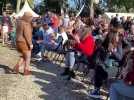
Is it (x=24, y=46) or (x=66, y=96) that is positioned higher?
(x=24, y=46)

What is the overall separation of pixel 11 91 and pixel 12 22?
18.4m

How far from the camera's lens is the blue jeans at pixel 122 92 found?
22.4 feet

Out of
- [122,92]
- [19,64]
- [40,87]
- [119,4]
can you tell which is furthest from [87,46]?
[119,4]

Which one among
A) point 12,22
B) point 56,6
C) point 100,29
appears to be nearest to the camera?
point 100,29

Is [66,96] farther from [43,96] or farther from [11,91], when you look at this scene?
[11,91]

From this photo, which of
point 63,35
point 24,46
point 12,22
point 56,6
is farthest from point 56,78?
point 56,6

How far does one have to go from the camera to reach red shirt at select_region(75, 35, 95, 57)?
11266 mm

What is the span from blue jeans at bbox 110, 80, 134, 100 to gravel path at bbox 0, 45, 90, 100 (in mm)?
3078

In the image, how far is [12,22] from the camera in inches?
1133

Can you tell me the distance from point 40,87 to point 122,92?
450cm

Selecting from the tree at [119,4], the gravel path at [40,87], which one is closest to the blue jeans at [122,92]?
the gravel path at [40,87]

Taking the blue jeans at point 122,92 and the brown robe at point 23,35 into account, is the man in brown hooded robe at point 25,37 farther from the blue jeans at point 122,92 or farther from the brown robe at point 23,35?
the blue jeans at point 122,92

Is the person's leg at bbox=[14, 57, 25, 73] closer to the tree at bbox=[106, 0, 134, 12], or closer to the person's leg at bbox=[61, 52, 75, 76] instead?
the person's leg at bbox=[61, 52, 75, 76]

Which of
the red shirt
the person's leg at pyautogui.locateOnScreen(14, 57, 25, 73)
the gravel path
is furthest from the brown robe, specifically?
the red shirt
